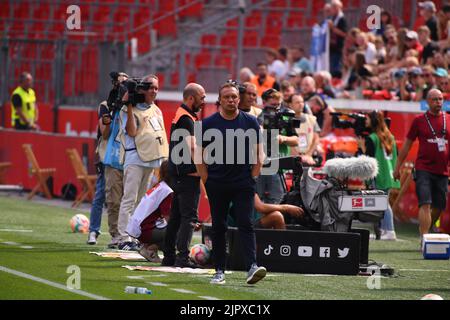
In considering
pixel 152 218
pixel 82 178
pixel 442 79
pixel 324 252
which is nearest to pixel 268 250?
pixel 324 252

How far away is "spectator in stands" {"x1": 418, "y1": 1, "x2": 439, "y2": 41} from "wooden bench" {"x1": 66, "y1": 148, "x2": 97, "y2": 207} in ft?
22.3

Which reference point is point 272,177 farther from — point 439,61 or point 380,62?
point 380,62

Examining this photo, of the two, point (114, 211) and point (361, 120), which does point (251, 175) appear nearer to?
point (114, 211)

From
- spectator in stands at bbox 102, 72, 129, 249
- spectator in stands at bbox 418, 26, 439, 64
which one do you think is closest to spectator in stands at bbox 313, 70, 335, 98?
Answer: spectator in stands at bbox 418, 26, 439, 64

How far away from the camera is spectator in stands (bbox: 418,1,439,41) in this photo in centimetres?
2470

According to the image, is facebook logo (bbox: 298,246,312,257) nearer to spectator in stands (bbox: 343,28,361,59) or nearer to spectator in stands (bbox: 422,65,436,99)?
spectator in stands (bbox: 422,65,436,99)

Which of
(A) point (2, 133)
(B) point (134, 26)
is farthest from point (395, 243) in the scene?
(B) point (134, 26)

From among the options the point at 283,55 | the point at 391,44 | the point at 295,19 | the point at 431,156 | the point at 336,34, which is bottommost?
the point at 431,156

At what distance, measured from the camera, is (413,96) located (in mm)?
22609

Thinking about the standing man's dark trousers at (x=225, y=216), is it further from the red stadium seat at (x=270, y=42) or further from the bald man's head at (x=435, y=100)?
the red stadium seat at (x=270, y=42)

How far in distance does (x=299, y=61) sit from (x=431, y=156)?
9962 mm

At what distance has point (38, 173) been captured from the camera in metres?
24.1

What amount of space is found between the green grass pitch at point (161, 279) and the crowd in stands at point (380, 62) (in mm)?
5944

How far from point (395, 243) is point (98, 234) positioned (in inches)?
174
